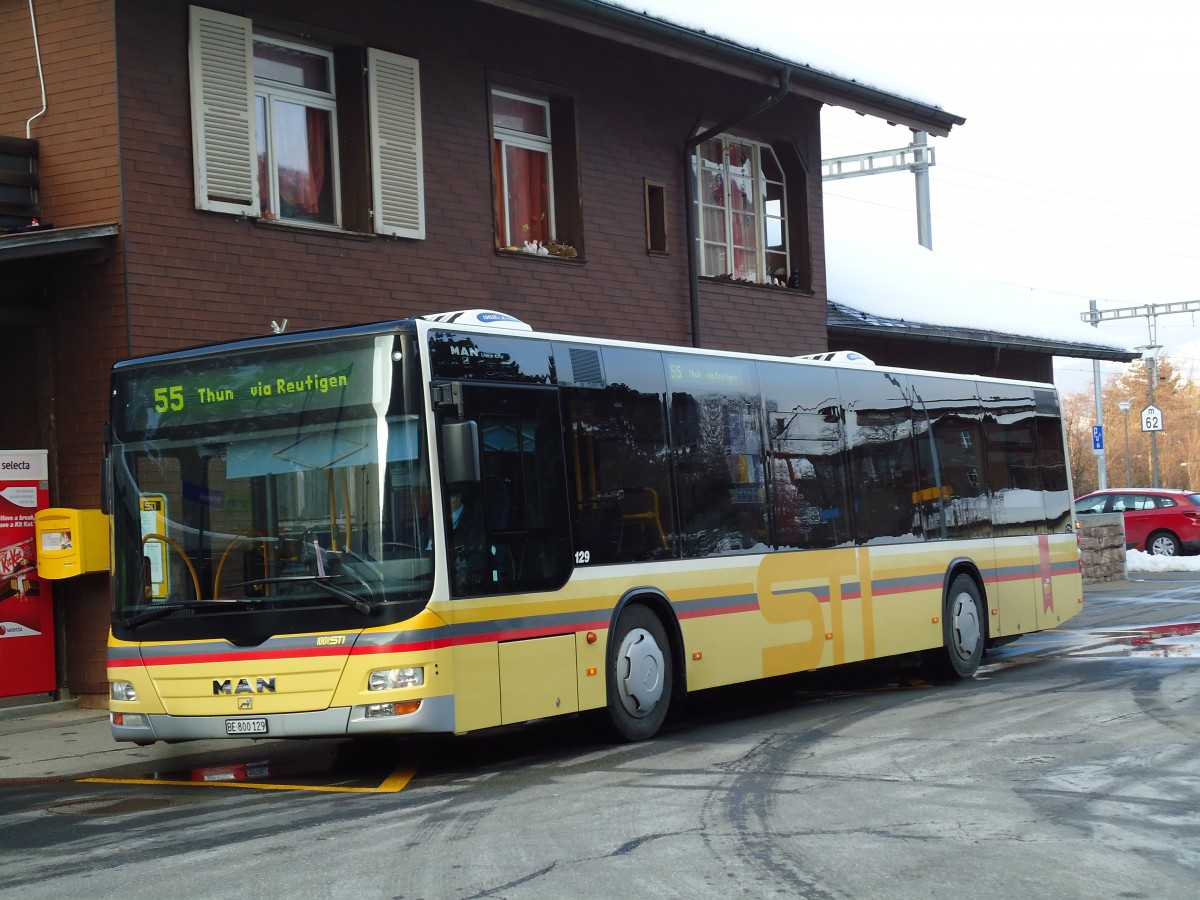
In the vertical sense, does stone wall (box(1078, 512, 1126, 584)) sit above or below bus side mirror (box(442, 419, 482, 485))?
below

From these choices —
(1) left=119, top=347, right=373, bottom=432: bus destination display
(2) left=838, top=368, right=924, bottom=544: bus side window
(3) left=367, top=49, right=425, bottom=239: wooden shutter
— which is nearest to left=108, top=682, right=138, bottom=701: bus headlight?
(1) left=119, top=347, right=373, bottom=432: bus destination display

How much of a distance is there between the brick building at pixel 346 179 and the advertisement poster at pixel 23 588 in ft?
0.65

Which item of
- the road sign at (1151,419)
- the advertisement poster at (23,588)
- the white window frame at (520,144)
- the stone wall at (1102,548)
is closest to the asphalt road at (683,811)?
the advertisement poster at (23,588)

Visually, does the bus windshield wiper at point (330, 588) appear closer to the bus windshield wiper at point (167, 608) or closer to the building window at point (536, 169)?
the bus windshield wiper at point (167, 608)

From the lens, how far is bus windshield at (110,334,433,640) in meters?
9.34

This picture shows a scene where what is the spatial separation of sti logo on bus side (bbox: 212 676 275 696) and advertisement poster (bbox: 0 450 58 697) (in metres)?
4.60

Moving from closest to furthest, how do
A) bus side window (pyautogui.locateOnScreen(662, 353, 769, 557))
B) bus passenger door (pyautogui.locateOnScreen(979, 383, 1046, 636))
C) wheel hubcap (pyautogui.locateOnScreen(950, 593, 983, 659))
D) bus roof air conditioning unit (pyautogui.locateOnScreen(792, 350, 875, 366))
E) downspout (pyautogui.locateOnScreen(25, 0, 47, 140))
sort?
1. bus side window (pyautogui.locateOnScreen(662, 353, 769, 557))
2. downspout (pyautogui.locateOnScreen(25, 0, 47, 140))
3. bus roof air conditioning unit (pyautogui.locateOnScreen(792, 350, 875, 366))
4. wheel hubcap (pyautogui.locateOnScreen(950, 593, 983, 659))
5. bus passenger door (pyautogui.locateOnScreen(979, 383, 1046, 636))

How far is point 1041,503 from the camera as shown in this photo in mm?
16984

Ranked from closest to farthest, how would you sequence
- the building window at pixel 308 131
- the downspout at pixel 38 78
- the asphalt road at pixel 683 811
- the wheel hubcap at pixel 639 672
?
1. the asphalt road at pixel 683 811
2. the wheel hubcap at pixel 639 672
3. the downspout at pixel 38 78
4. the building window at pixel 308 131

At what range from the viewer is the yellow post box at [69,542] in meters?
13.3

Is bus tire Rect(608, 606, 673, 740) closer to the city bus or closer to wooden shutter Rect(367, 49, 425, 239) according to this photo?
the city bus

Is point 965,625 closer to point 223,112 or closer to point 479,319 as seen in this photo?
point 479,319

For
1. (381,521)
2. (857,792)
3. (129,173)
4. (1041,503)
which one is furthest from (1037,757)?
(129,173)

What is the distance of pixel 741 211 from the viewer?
21.6 meters
